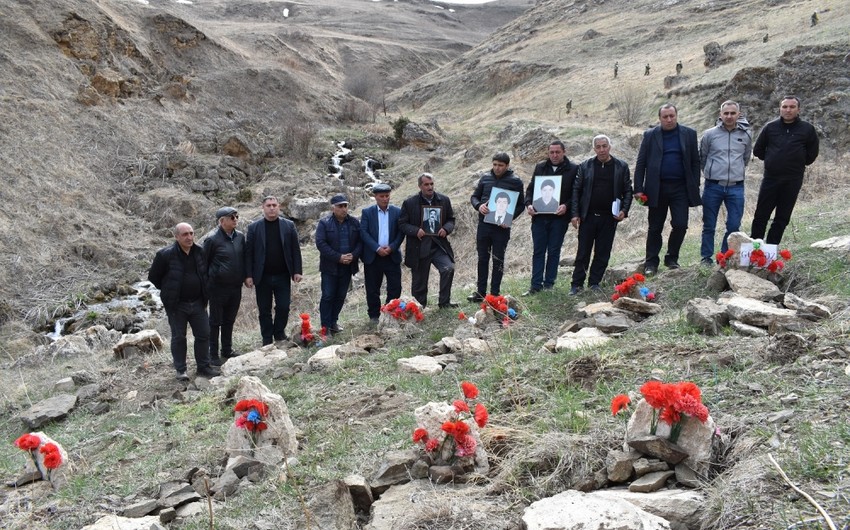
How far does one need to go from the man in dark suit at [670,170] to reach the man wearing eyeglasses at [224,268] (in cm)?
505

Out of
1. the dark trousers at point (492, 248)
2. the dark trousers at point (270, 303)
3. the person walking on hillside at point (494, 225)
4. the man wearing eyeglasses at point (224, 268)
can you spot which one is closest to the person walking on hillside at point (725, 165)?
the person walking on hillside at point (494, 225)

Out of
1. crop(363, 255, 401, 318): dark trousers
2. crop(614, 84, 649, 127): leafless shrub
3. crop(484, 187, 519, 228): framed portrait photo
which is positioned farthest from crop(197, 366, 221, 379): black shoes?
crop(614, 84, 649, 127): leafless shrub

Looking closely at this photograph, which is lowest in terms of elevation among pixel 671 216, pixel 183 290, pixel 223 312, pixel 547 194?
pixel 223 312

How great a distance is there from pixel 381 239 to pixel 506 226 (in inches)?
66.1

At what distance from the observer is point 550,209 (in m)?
7.85

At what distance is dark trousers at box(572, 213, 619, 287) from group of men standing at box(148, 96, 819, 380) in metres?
0.01

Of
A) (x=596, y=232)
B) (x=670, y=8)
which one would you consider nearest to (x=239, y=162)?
(x=596, y=232)

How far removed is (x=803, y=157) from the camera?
7.12 m

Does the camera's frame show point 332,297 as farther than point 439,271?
Yes

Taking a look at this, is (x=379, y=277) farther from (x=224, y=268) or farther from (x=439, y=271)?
(x=224, y=268)

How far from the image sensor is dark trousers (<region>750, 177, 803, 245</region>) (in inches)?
285

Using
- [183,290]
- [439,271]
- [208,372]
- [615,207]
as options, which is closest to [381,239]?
[439,271]

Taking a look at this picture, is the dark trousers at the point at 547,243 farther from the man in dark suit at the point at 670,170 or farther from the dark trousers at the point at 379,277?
the dark trousers at the point at 379,277

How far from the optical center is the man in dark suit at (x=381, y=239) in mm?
8234
